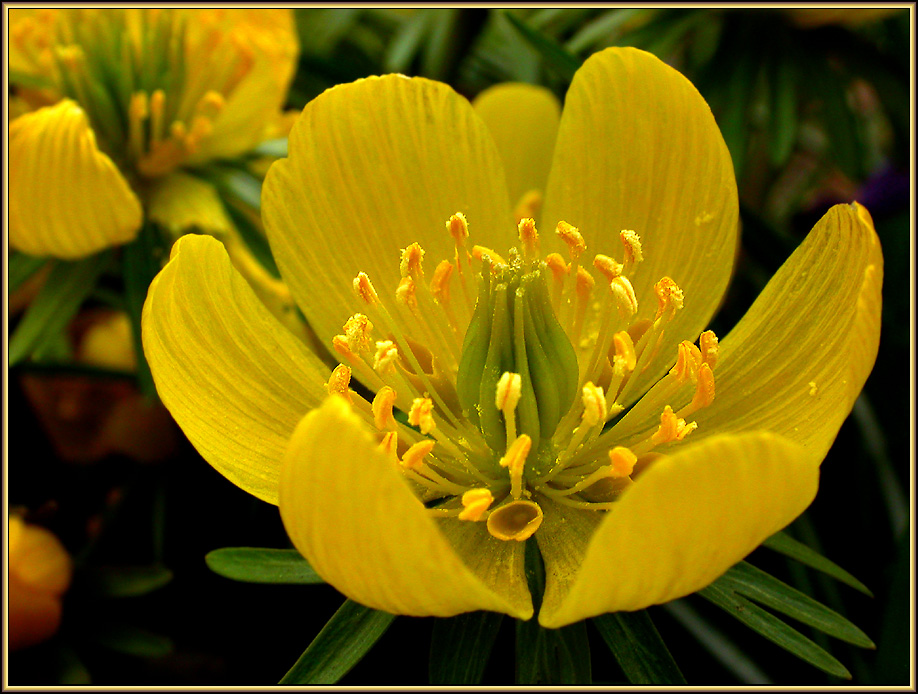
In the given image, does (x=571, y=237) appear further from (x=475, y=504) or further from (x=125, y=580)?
(x=125, y=580)

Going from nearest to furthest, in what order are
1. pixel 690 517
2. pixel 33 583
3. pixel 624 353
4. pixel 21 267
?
pixel 690 517 < pixel 624 353 < pixel 33 583 < pixel 21 267

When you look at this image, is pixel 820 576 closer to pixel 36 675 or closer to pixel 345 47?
pixel 36 675

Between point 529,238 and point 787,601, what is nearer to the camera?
point 787,601

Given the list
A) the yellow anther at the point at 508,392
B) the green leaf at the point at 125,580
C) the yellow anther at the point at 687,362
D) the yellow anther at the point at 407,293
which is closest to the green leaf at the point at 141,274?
the green leaf at the point at 125,580

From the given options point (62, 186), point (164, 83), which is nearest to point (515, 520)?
point (62, 186)

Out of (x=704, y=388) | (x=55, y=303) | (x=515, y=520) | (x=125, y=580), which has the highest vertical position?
(x=704, y=388)

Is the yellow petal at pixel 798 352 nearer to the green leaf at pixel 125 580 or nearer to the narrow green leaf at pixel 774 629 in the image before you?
the narrow green leaf at pixel 774 629

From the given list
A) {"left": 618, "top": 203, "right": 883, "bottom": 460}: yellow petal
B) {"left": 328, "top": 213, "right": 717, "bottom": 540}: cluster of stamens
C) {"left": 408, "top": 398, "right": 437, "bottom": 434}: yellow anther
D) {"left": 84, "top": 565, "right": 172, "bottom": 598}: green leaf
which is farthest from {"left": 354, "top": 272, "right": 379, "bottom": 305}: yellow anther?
{"left": 84, "top": 565, "right": 172, "bottom": 598}: green leaf
